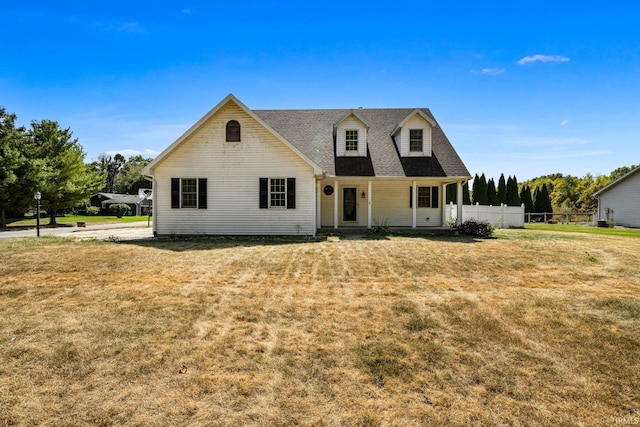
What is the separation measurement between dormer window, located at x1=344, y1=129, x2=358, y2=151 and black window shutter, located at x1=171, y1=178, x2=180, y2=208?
877 centimetres

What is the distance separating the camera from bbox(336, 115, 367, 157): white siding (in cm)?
1858

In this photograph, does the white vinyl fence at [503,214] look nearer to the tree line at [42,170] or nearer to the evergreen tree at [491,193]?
the evergreen tree at [491,193]

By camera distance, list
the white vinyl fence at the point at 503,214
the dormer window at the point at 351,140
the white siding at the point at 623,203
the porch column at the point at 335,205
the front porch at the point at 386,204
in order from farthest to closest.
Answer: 1. the white siding at the point at 623,203
2. the white vinyl fence at the point at 503,214
3. the front porch at the point at 386,204
4. the dormer window at the point at 351,140
5. the porch column at the point at 335,205

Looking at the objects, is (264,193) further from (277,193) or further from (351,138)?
(351,138)

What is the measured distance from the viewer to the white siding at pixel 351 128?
18.6 meters

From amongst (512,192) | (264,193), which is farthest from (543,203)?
(264,193)

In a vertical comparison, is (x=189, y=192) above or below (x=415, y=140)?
below

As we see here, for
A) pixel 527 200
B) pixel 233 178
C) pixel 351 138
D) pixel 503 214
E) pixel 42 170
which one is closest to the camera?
pixel 233 178

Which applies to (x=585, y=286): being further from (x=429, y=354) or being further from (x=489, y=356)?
(x=429, y=354)

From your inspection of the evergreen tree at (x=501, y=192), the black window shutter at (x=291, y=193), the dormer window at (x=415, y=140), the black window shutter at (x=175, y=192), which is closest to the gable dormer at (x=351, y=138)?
the dormer window at (x=415, y=140)

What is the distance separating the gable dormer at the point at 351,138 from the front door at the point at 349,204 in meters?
1.99

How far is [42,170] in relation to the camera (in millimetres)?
26156

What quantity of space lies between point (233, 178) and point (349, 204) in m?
6.75

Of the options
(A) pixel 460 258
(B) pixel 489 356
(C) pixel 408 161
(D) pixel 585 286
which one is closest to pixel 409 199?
(C) pixel 408 161
